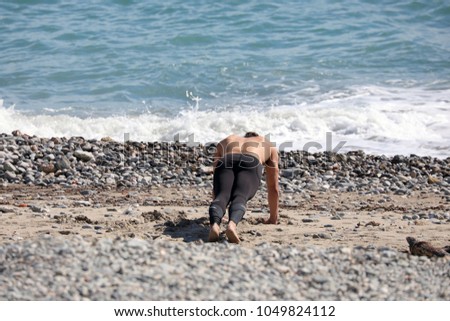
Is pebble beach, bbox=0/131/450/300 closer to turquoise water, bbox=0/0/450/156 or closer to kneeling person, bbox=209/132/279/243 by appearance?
kneeling person, bbox=209/132/279/243

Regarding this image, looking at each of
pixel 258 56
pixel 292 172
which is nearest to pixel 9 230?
pixel 292 172

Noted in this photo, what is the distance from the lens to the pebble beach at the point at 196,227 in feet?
16.3

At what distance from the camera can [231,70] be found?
17.1m

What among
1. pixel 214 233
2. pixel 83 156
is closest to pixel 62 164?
pixel 83 156

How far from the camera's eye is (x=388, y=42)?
1847 centimetres

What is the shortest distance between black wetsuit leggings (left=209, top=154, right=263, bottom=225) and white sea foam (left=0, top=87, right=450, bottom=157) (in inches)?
194

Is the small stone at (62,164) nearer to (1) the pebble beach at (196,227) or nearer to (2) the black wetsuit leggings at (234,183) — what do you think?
(1) the pebble beach at (196,227)

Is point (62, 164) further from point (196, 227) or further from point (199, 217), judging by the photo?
point (196, 227)

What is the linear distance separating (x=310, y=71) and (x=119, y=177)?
26.7ft

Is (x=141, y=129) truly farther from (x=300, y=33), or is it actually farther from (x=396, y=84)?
(x=300, y=33)

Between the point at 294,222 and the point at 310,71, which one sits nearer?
the point at 294,222

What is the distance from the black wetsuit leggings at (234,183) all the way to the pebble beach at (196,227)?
0.81ft

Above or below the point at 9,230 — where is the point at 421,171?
below

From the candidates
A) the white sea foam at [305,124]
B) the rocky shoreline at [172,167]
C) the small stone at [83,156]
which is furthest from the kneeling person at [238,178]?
the white sea foam at [305,124]
